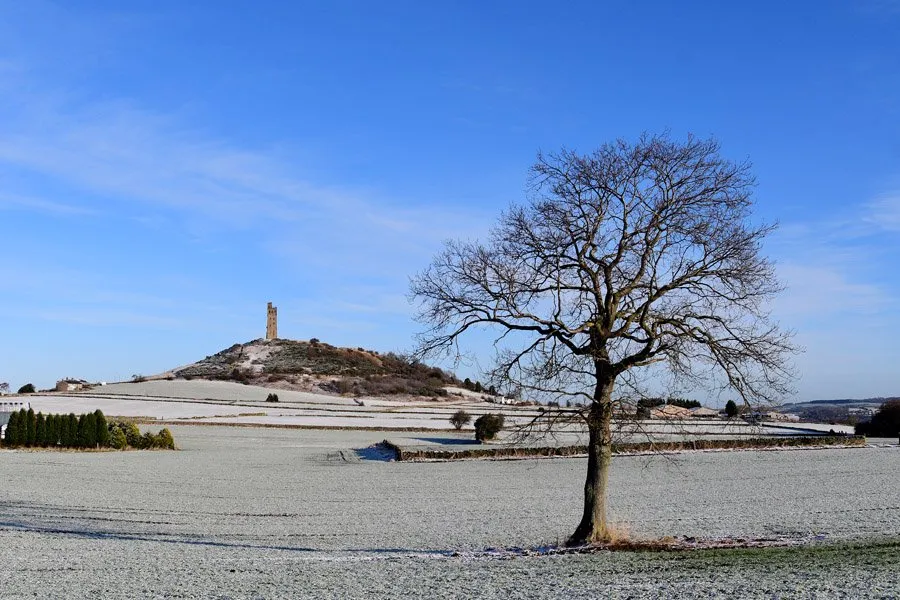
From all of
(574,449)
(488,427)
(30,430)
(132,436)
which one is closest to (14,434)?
(30,430)

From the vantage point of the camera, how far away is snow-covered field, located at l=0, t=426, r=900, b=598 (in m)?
11.1

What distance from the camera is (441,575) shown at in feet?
39.5

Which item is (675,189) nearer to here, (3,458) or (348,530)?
(348,530)

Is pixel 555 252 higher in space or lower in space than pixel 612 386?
higher

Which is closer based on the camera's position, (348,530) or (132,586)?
(132,586)

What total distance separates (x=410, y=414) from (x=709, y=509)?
4092 cm

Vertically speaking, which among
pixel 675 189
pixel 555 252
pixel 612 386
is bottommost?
pixel 612 386

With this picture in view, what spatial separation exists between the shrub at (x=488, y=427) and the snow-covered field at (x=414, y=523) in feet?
19.7

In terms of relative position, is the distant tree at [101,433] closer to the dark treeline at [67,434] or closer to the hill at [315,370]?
the dark treeline at [67,434]

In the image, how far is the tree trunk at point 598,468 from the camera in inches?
581

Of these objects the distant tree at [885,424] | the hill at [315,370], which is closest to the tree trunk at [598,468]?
the distant tree at [885,424]

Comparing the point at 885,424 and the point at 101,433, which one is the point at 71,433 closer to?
the point at 101,433

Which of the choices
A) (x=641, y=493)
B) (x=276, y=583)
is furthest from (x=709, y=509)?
(x=276, y=583)

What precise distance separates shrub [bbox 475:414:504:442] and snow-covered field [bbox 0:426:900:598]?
19.7 feet
